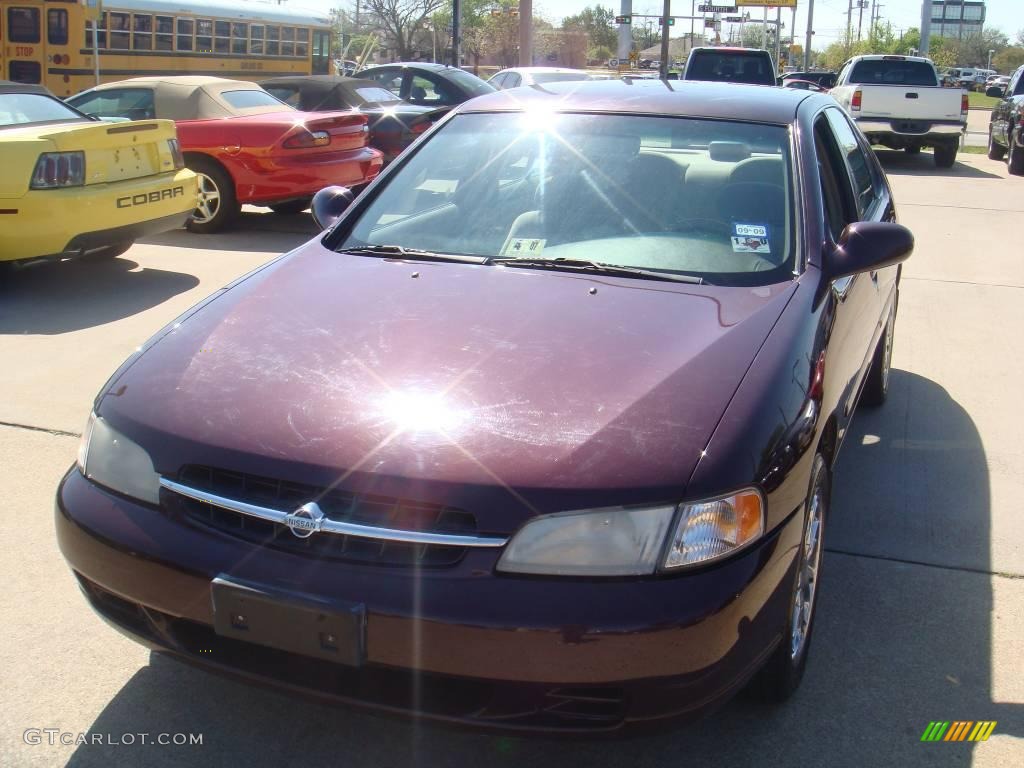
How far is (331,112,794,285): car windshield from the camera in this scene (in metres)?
3.46

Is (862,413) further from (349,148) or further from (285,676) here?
(349,148)

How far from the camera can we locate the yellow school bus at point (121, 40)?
18578 millimetres

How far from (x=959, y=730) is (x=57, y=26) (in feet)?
63.2

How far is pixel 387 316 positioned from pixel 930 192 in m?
13.1

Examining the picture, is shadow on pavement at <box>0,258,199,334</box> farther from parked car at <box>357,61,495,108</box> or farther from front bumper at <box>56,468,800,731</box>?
parked car at <box>357,61,495,108</box>

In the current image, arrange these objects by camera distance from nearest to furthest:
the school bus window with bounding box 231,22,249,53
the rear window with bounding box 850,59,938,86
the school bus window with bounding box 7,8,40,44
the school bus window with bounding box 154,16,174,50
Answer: the school bus window with bounding box 7,8,40,44 → the rear window with bounding box 850,59,938,86 → the school bus window with bounding box 154,16,174,50 → the school bus window with bounding box 231,22,249,53

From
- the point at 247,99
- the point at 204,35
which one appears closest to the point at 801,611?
the point at 247,99

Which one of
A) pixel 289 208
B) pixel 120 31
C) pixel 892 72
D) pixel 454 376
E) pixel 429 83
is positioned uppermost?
pixel 120 31

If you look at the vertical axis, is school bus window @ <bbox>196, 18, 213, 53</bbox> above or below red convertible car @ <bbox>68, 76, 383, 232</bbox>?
above

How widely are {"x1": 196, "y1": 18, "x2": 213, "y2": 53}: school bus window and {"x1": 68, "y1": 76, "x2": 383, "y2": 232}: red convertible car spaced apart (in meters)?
10.5

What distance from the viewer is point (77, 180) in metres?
7.44

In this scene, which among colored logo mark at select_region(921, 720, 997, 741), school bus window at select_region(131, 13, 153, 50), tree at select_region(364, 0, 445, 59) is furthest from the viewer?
tree at select_region(364, 0, 445, 59)

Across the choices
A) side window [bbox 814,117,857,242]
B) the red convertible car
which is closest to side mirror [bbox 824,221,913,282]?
side window [bbox 814,117,857,242]

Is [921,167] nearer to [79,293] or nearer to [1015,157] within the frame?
[1015,157]
